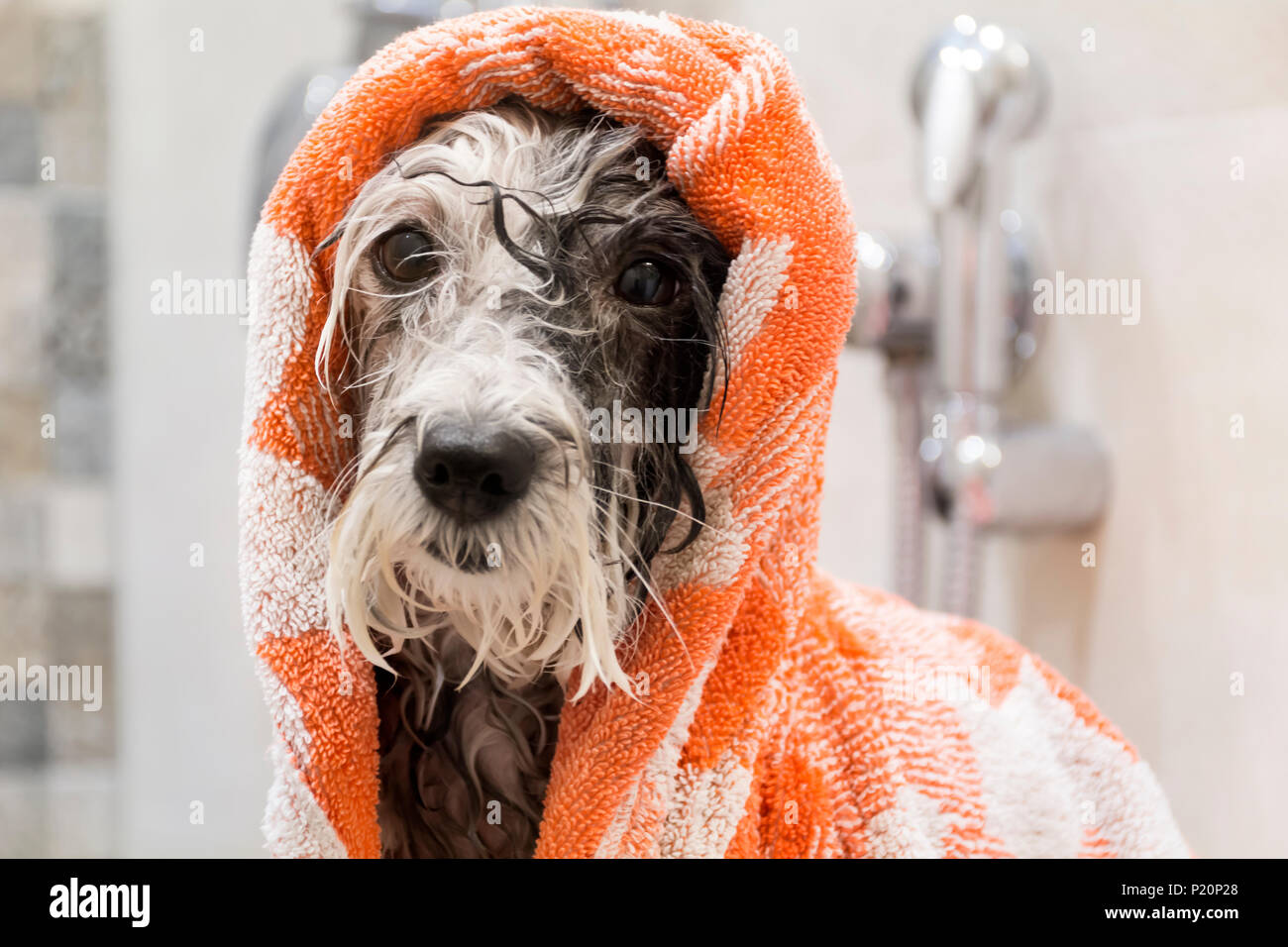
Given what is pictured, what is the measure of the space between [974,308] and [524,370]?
1.33 feet

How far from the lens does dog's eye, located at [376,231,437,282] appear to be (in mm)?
407

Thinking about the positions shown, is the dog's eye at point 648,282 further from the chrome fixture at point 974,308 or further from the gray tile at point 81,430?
the gray tile at point 81,430

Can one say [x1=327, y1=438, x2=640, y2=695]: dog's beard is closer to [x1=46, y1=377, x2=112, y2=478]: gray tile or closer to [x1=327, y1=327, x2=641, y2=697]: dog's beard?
[x1=327, y1=327, x2=641, y2=697]: dog's beard

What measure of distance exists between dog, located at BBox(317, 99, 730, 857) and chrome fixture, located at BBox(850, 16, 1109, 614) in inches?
10.9

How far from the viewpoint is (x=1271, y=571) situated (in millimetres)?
601

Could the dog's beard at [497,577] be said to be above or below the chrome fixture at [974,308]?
below

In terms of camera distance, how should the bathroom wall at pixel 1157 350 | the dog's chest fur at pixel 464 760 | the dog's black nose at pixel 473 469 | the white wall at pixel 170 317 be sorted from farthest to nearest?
the white wall at pixel 170 317 < the bathroom wall at pixel 1157 350 < the dog's chest fur at pixel 464 760 < the dog's black nose at pixel 473 469

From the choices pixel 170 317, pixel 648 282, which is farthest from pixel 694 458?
pixel 170 317

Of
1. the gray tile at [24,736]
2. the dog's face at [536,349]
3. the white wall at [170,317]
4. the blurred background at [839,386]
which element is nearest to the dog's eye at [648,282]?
the dog's face at [536,349]

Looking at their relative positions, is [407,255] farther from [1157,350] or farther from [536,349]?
[1157,350]

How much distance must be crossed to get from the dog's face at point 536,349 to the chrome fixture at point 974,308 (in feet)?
0.91

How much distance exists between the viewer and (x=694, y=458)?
1.30 ft

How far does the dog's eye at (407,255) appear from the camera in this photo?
16.0 inches
